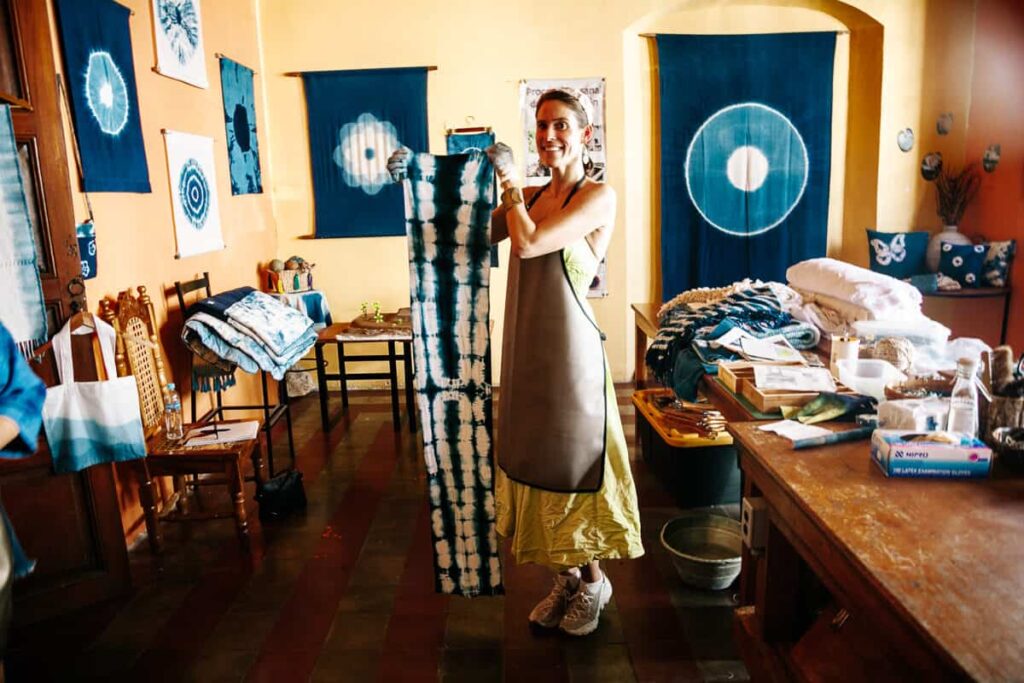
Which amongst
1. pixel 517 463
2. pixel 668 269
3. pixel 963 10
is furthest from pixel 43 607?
pixel 963 10

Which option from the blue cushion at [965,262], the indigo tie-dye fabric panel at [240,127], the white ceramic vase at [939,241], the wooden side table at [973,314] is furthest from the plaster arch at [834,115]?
the indigo tie-dye fabric panel at [240,127]

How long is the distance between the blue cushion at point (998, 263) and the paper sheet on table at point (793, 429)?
3775 mm

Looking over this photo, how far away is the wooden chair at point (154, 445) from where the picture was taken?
286cm

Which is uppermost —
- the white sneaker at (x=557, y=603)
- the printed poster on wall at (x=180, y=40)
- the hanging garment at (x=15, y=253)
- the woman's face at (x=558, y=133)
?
the printed poster on wall at (x=180, y=40)

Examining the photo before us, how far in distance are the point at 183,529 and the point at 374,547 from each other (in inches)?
35.6

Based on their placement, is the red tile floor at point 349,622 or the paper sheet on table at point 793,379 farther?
the red tile floor at point 349,622

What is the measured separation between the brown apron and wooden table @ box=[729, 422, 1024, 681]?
43 centimetres

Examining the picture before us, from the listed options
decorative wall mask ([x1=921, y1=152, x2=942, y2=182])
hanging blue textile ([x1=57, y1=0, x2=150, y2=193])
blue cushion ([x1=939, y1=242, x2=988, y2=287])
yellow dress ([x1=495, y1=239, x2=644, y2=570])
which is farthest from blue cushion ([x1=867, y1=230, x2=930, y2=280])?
hanging blue textile ([x1=57, y1=0, x2=150, y2=193])

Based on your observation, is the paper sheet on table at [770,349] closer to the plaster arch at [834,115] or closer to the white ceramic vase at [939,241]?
the plaster arch at [834,115]

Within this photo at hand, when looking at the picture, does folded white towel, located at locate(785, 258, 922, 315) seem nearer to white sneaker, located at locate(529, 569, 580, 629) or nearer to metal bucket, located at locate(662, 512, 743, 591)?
metal bucket, located at locate(662, 512, 743, 591)

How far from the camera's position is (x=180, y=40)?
3.72 metres

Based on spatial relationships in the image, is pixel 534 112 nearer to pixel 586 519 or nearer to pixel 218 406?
pixel 218 406

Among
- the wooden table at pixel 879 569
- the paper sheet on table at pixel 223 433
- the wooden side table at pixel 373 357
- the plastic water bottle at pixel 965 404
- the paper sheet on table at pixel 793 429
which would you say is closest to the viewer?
the wooden table at pixel 879 569

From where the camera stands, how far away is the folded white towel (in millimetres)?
2531
